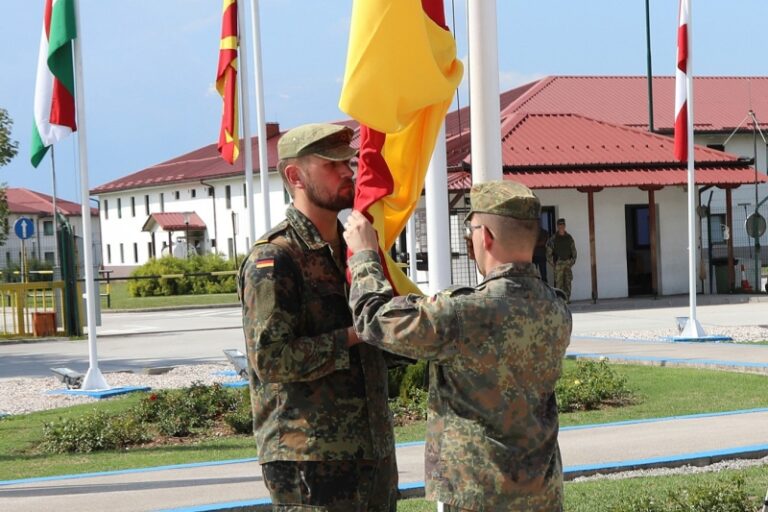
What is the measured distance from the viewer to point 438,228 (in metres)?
6.41

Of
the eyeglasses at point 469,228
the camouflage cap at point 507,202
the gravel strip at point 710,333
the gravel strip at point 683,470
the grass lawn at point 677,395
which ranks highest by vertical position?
the camouflage cap at point 507,202

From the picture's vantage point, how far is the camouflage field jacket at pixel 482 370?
12.5 ft

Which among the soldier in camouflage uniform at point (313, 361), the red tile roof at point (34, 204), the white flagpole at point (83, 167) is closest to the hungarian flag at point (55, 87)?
the white flagpole at point (83, 167)

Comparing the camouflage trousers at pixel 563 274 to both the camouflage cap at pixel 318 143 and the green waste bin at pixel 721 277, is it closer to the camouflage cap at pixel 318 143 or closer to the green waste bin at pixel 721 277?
the green waste bin at pixel 721 277

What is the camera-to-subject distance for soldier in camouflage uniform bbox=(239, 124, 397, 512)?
3988mm

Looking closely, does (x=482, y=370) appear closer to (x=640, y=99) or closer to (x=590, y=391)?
(x=590, y=391)

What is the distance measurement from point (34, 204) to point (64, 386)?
9497 centimetres

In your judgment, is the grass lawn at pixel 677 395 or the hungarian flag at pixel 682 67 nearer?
the grass lawn at pixel 677 395

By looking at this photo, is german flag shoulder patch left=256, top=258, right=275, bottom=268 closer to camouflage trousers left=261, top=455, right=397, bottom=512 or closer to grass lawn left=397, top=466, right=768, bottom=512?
camouflage trousers left=261, top=455, right=397, bottom=512

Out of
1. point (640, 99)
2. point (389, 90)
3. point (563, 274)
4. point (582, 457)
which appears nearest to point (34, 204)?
point (640, 99)

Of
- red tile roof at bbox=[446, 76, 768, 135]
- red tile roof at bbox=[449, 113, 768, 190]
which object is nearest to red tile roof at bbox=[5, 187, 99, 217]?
red tile roof at bbox=[446, 76, 768, 135]

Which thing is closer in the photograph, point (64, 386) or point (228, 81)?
point (228, 81)

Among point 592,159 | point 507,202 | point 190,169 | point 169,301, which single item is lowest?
point 169,301

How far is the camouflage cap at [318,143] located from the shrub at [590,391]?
823cm
